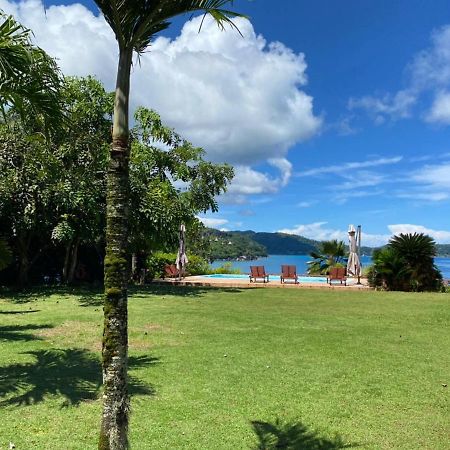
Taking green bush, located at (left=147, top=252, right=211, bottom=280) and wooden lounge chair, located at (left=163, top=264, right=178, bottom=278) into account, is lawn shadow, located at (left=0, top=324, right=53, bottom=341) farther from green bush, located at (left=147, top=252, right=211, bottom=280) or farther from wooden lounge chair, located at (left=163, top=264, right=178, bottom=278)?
wooden lounge chair, located at (left=163, top=264, right=178, bottom=278)

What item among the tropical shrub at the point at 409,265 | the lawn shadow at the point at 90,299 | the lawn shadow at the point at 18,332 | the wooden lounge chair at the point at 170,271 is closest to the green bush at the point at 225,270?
the wooden lounge chair at the point at 170,271

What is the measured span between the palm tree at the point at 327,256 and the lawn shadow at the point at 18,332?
20361 mm

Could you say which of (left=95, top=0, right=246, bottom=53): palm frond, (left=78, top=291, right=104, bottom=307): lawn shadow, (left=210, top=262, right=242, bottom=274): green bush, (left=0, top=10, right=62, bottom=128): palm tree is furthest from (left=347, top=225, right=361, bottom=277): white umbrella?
(left=95, top=0, right=246, bottom=53): palm frond

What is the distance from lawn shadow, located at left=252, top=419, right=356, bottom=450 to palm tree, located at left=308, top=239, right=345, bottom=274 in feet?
76.3

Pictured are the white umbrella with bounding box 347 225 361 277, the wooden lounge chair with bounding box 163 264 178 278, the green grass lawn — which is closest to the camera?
the green grass lawn

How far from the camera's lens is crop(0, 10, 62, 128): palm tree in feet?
17.3

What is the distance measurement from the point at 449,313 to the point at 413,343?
170 inches

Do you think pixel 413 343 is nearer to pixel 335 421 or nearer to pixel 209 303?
pixel 335 421

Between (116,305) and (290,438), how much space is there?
2.32 meters

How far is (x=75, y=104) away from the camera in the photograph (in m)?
16.6

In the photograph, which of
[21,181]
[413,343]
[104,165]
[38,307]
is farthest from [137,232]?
[413,343]

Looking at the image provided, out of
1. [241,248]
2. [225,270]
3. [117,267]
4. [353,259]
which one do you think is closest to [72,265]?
[225,270]

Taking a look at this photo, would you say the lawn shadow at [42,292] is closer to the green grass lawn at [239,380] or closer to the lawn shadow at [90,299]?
the lawn shadow at [90,299]

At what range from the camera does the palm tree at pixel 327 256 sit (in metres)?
27.4
